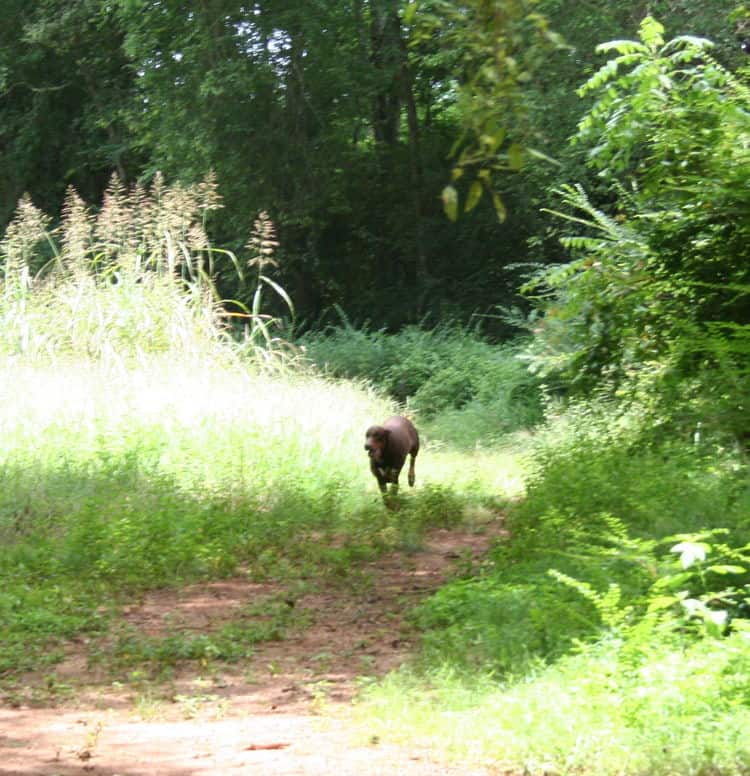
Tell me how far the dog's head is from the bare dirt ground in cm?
223

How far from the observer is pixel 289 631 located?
7.44 m

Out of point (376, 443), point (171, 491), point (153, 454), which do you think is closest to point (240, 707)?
point (171, 491)

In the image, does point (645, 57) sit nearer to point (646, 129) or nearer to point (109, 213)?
point (646, 129)

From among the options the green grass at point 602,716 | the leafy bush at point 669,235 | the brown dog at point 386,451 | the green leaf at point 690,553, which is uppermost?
the leafy bush at point 669,235

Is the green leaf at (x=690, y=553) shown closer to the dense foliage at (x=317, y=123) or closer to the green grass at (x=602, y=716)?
the green grass at (x=602, y=716)

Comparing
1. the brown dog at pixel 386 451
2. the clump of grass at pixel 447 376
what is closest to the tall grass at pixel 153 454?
the brown dog at pixel 386 451

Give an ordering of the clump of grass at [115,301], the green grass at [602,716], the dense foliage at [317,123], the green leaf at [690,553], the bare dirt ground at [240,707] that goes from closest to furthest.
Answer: the green grass at [602,716] < the bare dirt ground at [240,707] < the green leaf at [690,553] < the clump of grass at [115,301] < the dense foliage at [317,123]

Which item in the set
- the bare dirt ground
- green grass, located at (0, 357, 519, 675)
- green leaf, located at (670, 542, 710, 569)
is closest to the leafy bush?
green grass, located at (0, 357, 519, 675)

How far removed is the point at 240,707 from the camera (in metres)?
5.90

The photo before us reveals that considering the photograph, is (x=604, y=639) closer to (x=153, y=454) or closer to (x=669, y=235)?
(x=669, y=235)

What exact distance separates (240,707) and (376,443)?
509 centimetres

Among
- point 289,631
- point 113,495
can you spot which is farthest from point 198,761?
point 113,495

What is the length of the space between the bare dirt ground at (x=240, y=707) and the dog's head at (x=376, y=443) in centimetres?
223

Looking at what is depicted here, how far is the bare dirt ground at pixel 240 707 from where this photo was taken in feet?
15.9
